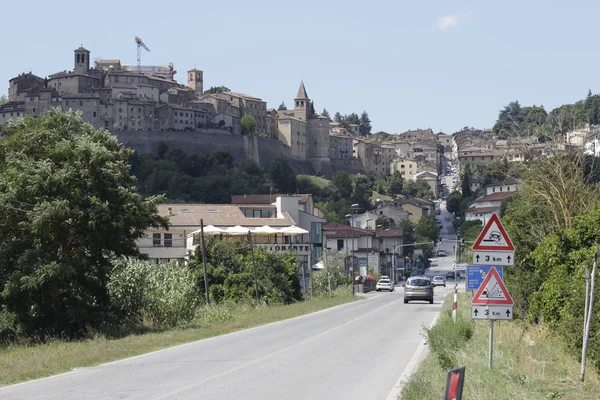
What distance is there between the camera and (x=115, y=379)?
46.1 feet

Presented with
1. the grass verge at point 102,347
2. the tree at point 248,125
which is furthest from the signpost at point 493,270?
the tree at point 248,125

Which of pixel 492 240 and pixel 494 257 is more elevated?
pixel 492 240

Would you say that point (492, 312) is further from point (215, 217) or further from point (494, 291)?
point (215, 217)

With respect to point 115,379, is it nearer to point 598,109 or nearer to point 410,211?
point 410,211

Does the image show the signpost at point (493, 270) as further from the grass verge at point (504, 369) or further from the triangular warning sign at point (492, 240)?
the grass verge at point (504, 369)

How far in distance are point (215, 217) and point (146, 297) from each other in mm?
47920

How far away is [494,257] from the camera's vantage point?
12.9 m

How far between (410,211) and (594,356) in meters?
153

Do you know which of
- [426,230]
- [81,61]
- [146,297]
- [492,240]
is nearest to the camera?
[492,240]

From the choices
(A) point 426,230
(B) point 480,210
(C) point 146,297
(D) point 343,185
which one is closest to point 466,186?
(D) point 343,185

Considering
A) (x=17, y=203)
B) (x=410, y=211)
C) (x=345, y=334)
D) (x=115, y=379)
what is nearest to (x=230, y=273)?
(x=17, y=203)

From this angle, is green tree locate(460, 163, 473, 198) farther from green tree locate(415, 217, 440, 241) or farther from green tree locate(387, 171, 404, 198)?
green tree locate(415, 217, 440, 241)

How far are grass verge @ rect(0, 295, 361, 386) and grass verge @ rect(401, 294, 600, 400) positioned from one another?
6.15m

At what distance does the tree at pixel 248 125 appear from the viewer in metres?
182
